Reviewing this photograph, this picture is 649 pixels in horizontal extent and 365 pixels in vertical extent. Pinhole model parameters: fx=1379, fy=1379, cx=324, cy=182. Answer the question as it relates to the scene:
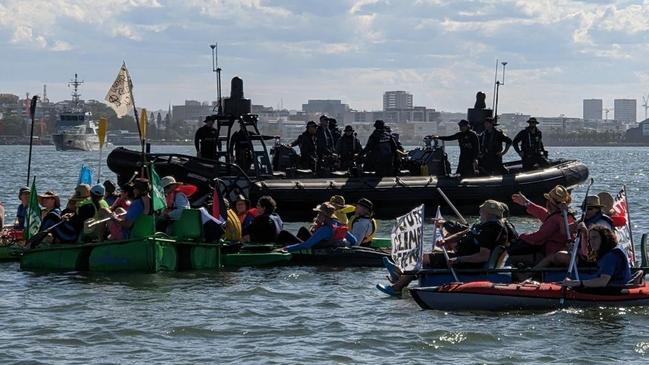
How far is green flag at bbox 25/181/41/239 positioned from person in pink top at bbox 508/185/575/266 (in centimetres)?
685

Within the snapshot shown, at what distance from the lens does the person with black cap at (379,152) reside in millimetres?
28000

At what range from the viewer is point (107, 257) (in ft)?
60.7

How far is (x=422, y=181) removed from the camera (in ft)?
90.0

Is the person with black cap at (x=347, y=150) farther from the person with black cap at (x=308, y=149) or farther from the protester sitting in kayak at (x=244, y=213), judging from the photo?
the protester sitting in kayak at (x=244, y=213)

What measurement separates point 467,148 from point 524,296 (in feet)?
43.3

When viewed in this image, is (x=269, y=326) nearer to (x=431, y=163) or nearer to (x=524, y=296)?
(x=524, y=296)

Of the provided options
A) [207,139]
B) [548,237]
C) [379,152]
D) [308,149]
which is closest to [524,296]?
[548,237]

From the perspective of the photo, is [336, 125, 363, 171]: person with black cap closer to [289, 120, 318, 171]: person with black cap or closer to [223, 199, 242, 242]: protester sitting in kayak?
[289, 120, 318, 171]: person with black cap

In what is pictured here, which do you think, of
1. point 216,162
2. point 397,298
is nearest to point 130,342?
point 397,298

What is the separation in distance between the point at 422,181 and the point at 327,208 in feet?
29.1

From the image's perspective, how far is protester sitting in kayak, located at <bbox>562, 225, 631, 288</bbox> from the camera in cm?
1491

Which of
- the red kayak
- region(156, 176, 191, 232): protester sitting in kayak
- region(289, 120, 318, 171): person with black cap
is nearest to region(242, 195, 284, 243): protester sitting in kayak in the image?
region(156, 176, 191, 232): protester sitting in kayak

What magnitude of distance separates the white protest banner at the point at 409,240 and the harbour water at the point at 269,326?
525mm

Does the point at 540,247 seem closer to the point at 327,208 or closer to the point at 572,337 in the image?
the point at 572,337
